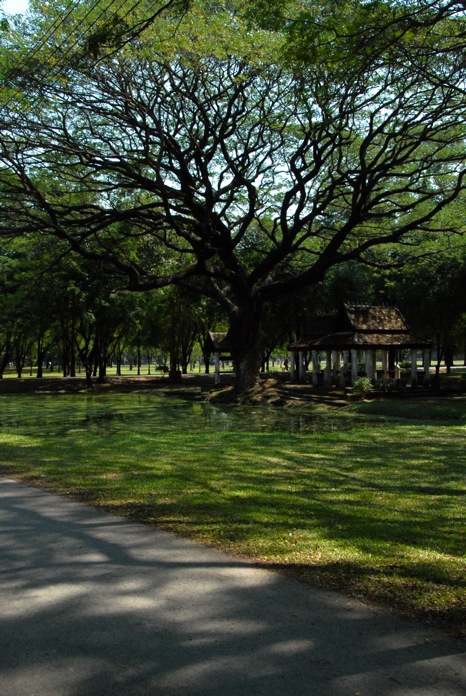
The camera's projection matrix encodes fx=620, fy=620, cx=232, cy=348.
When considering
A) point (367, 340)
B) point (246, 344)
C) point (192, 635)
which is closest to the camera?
point (192, 635)

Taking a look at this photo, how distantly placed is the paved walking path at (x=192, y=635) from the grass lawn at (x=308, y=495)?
47 centimetres

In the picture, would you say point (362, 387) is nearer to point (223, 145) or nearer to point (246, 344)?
point (246, 344)

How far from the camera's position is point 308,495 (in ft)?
27.5

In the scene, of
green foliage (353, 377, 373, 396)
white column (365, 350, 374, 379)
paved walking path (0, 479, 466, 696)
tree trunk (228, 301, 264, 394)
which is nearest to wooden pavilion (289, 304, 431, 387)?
white column (365, 350, 374, 379)

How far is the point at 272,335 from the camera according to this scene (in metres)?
56.3

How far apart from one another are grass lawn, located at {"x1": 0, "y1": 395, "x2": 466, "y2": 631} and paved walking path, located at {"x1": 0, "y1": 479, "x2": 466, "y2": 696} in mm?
475

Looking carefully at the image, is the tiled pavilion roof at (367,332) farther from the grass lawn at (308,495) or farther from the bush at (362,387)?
the grass lawn at (308,495)

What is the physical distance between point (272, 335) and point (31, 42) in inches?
1560

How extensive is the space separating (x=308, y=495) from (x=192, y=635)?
439cm

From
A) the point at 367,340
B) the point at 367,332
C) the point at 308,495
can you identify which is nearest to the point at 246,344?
the point at 367,340

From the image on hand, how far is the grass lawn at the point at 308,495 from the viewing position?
5.32 m

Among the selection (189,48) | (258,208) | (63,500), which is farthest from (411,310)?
(63,500)

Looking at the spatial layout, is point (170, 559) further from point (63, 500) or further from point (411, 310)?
point (411, 310)

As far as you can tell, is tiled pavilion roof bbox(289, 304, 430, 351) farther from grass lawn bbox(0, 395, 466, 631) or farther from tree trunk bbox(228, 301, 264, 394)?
grass lawn bbox(0, 395, 466, 631)
